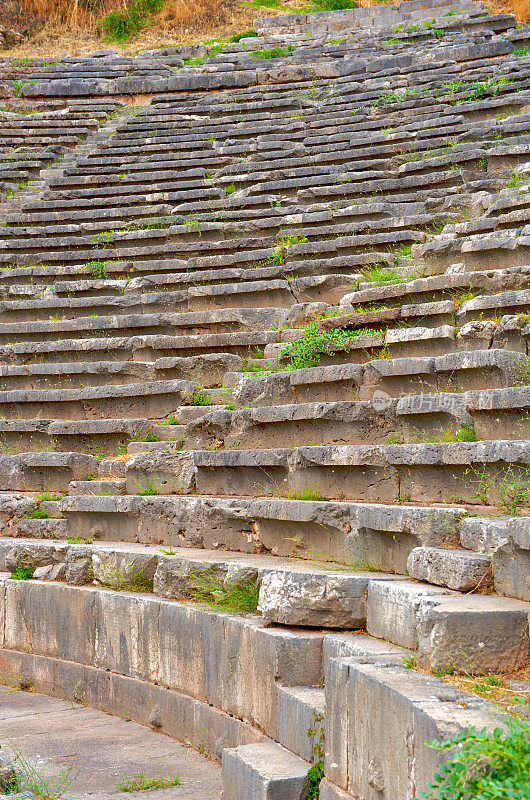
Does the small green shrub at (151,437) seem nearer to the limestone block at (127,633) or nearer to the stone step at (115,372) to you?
the stone step at (115,372)

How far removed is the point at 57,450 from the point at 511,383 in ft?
15.5

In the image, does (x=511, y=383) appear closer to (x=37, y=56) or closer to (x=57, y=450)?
(x=57, y=450)

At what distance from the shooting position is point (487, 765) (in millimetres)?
2168

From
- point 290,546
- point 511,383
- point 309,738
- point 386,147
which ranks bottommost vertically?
point 309,738

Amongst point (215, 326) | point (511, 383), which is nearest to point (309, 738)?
point (511, 383)

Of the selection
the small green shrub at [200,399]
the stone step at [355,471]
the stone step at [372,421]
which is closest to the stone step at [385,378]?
the stone step at [372,421]

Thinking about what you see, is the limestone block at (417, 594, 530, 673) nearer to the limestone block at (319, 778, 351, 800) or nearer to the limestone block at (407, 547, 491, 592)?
the limestone block at (407, 547, 491, 592)

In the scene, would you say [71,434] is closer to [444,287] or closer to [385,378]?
[385,378]

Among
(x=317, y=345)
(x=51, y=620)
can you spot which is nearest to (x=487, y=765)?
(x=51, y=620)

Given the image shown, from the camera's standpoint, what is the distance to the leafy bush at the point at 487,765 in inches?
81.9

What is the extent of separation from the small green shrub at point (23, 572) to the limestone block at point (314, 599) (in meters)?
2.96

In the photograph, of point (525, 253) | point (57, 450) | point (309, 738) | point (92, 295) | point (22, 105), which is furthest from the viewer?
point (22, 105)

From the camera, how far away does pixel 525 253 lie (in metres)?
6.74

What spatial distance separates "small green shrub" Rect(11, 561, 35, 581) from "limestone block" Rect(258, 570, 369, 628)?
2959mm
